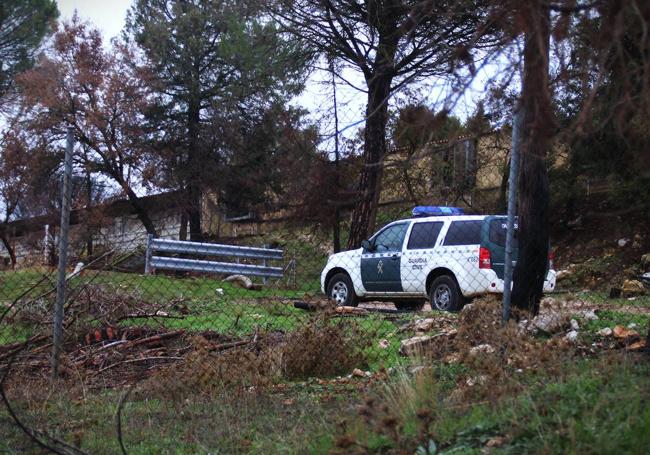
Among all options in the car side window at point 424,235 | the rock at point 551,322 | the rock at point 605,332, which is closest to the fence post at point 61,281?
the rock at point 551,322

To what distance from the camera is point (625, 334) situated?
637 cm

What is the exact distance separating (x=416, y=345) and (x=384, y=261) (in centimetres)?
661

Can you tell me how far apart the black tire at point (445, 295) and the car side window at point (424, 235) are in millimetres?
693

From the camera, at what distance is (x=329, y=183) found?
15078 millimetres

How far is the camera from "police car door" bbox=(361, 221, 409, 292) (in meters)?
13.0

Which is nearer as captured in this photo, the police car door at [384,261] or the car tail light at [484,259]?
the car tail light at [484,259]

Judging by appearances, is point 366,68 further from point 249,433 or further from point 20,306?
point 249,433

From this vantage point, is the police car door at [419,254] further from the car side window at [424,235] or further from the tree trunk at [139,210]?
the tree trunk at [139,210]

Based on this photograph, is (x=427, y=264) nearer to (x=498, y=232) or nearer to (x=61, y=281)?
(x=498, y=232)

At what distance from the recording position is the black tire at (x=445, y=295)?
11781mm

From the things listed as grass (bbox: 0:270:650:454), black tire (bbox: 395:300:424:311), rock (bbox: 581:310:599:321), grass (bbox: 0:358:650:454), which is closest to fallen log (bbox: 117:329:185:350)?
grass (bbox: 0:270:650:454)

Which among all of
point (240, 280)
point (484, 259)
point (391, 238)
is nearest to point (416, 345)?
point (484, 259)

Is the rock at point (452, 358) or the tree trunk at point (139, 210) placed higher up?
the tree trunk at point (139, 210)

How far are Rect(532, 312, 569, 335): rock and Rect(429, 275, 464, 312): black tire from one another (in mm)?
4895
